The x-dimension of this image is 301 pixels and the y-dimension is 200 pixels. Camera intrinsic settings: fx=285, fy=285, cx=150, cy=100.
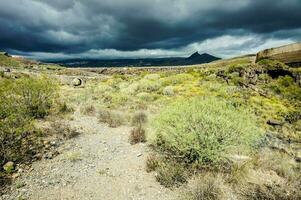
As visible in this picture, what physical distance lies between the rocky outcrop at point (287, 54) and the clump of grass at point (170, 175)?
15.8ft

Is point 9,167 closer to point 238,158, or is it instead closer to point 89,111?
point 238,158

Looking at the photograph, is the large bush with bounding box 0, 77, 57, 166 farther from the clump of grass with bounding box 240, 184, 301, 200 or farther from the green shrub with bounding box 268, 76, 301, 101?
the green shrub with bounding box 268, 76, 301, 101

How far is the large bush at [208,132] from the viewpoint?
779 cm

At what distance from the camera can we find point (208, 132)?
7.86 metres

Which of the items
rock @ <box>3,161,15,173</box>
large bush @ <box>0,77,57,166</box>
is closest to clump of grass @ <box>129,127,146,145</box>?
large bush @ <box>0,77,57,166</box>

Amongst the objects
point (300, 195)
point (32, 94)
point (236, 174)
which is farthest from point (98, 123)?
point (300, 195)

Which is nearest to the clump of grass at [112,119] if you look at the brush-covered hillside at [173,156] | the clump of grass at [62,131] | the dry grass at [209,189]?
the brush-covered hillside at [173,156]

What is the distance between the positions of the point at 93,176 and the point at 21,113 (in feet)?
21.9

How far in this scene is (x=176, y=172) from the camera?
7250mm

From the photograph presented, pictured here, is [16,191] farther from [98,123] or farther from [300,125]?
[300,125]

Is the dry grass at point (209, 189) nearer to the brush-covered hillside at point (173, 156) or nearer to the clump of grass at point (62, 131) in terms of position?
the brush-covered hillside at point (173, 156)

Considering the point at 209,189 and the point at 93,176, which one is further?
the point at 93,176

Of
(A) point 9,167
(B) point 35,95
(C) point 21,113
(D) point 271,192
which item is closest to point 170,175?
(D) point 271,192

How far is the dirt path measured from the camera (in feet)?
21.6
